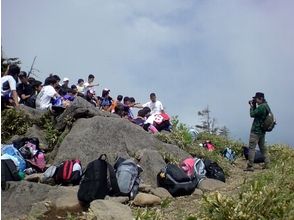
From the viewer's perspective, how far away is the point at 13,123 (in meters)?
11.9

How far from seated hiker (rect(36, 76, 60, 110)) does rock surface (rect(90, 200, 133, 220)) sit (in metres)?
6.09

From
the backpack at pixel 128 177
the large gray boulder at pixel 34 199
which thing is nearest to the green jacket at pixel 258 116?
the backpack at pixel 128 177

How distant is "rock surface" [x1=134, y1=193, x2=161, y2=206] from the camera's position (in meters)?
8.32

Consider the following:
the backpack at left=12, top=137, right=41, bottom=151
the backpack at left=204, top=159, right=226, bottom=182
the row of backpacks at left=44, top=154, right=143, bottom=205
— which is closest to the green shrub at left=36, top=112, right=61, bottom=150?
the backpack at left=12, top=137, right=41, bottom=151

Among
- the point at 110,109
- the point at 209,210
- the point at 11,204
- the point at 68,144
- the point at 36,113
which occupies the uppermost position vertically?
the point at 110,109

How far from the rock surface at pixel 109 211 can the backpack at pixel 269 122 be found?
21.1 feet

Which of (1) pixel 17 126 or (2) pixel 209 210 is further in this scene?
(1) pixel 17 126

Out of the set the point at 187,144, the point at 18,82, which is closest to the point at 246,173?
the point at 187,144

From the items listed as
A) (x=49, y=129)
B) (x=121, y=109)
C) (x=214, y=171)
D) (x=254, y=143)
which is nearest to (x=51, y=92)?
(x=49, y=129)

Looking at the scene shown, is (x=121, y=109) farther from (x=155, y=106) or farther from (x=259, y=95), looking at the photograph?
(x=259, y=95)

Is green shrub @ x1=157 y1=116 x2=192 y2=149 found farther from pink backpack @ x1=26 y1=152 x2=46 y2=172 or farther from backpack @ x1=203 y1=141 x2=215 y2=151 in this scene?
pink backpack @ x1=26 y1=152 x2=46 y2=172

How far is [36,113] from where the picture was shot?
12562 mm

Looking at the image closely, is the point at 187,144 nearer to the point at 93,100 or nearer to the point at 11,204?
the point at 93,100

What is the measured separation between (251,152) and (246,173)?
62 centimetres
